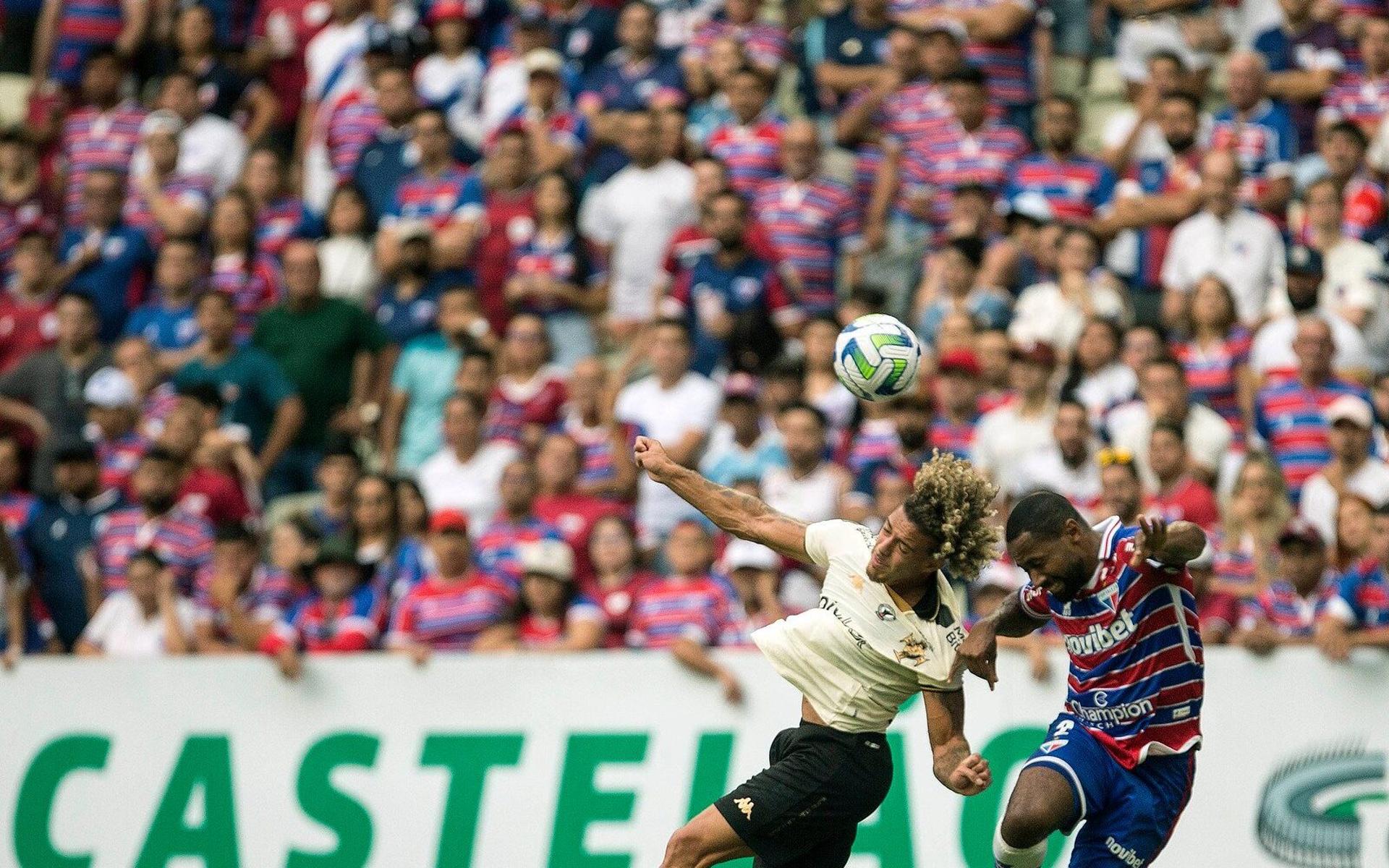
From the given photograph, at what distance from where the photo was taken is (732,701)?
456 inches

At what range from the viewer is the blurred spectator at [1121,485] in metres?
11.5

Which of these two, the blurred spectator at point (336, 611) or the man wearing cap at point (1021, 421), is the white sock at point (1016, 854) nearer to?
the man wearing cap at point (1021, 421)

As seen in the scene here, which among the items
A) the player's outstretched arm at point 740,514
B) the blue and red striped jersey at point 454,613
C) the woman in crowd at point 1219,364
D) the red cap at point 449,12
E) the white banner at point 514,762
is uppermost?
the player's outstretched arm at point 740,514

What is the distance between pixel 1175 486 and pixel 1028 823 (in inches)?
155

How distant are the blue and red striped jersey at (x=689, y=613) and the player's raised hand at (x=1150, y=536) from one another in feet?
13.4

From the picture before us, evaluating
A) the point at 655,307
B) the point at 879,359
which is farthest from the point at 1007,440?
the point at 879,359

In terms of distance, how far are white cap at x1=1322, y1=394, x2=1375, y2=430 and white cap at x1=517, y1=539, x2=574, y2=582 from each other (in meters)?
4.38

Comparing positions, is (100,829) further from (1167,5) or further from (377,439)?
(1167,5)

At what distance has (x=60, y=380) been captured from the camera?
50.5 feet

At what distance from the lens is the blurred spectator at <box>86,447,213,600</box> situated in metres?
13.6

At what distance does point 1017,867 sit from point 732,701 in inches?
119

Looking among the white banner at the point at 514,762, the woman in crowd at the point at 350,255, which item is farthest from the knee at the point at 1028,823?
the woman in crowd at the point at 350,255

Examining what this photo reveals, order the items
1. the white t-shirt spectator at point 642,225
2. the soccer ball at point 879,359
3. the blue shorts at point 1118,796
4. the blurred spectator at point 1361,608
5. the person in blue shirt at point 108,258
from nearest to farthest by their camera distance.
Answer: the blue shorts at point 1118,796 < the soccer ball at point 879,359 < the blurred spectator at point 1361,608 < the white t-shirt spectator at point 642,225 < the person in blue shirt at point 108,258

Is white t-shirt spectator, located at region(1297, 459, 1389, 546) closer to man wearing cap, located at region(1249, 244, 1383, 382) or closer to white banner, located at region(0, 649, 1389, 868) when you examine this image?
man wearing cap, located at region(1249, 244, 1383, 382)
